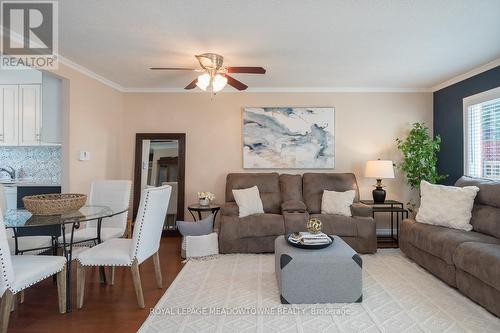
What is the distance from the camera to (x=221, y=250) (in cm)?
391

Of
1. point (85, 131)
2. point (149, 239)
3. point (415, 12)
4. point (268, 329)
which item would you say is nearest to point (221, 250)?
point (149, 239)

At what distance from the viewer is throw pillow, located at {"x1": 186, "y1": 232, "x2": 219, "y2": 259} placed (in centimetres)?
372

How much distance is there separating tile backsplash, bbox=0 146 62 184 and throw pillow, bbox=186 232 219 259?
2647 mm

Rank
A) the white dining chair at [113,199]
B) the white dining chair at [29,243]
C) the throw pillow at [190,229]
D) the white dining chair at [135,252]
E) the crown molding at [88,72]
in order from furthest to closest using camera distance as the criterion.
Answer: the throw pillow at [190,229], the crown molding at [88,72], the white dining chair at [113,199], the white dining chair at [29,243], the white dining chair at [135,252]

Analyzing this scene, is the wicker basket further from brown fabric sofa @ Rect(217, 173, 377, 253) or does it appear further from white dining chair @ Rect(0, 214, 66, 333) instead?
brown fabric sofa @ Rect(217, 173, 377, 253)

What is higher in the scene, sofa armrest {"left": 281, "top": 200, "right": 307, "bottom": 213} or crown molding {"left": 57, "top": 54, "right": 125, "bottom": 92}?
crown molding {"left": 57, "top": 54, "right": 125, "bottom": 92}

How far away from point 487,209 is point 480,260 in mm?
A: 1024

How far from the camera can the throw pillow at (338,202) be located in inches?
164

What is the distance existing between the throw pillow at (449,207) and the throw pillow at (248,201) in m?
2.08

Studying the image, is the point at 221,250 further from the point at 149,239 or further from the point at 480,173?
the point at 480,173

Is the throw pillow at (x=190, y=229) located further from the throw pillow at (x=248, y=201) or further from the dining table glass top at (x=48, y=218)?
the dining table glass top at (x=48, y=218)

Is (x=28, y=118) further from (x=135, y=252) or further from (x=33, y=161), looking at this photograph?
(x=135, y=252)

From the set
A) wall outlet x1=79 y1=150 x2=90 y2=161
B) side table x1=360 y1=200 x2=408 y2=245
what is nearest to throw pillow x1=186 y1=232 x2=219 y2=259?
wall outlet x1=79 y1=150 x2=90 y2=161

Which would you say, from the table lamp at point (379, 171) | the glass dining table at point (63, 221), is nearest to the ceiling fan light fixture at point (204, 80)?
the glass dining table at point (63, 221)
